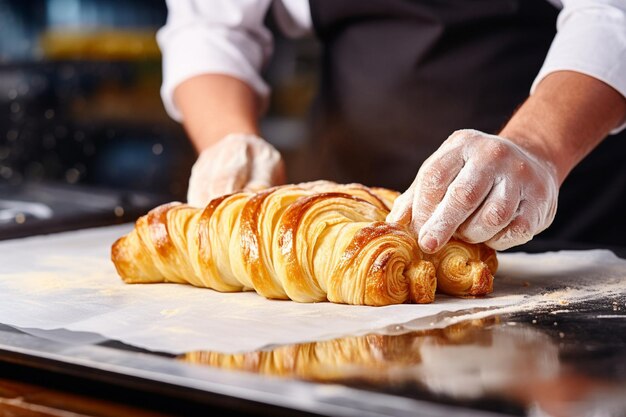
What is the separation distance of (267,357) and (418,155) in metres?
1.17

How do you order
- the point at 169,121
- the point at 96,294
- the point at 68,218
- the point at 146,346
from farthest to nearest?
the point at 169,121, the point at 68,218, the point at 96,294, the point at 146,346

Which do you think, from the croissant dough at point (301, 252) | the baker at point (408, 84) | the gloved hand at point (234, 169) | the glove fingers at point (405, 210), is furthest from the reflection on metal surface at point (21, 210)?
the glove fingers at point (405, 210)

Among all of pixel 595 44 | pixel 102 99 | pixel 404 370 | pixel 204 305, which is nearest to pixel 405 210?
pixel 204 305

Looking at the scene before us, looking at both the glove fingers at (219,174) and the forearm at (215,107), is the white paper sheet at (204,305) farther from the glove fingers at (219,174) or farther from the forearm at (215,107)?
the forearm at (215,107)

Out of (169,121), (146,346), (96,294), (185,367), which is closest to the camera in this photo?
(185,367)

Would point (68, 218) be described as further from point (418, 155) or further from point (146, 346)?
point (146, 346)

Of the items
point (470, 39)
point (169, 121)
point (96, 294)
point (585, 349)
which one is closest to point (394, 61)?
point (470, 39)

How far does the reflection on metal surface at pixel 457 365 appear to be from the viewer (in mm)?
861

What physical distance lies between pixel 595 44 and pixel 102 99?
2624 millimetres

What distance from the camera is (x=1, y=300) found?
4.46 feet

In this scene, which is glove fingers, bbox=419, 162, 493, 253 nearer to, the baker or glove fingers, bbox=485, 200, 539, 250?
glove fingers, bbox=485, 200, 539, 250

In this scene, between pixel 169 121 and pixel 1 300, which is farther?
pixel 169 121

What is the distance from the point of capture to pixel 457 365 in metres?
0.97

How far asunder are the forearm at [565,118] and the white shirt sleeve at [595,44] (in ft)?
0.05
